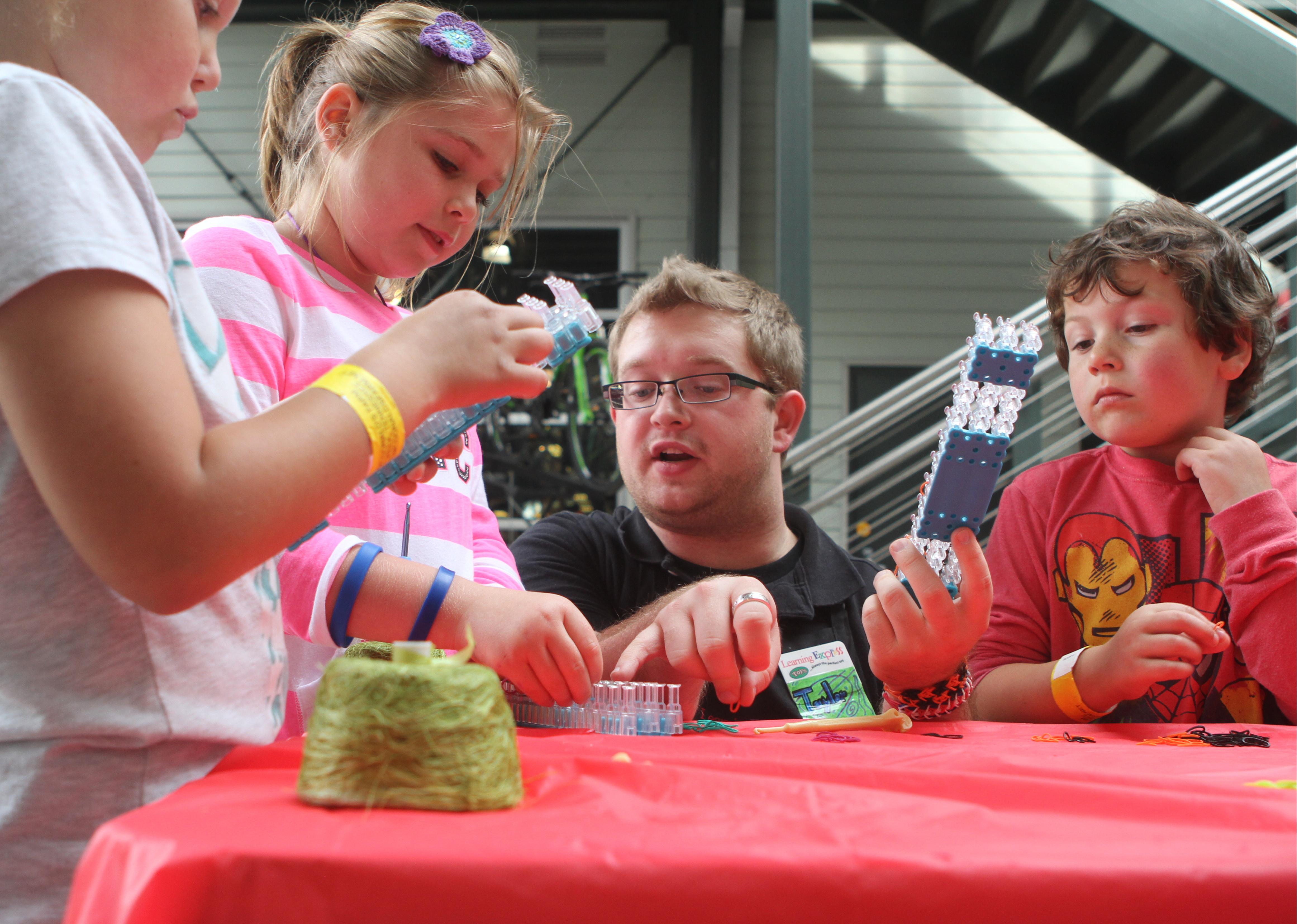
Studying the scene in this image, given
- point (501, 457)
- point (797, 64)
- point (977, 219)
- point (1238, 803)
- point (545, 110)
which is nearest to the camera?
point (1238, 803)

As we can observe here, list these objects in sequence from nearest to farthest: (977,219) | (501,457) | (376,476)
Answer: (376,476)
(501,457)
(977,219)

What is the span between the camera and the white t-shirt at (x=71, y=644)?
2.06 feet

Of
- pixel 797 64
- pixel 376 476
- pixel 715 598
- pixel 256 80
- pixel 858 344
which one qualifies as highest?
pixel 256 80

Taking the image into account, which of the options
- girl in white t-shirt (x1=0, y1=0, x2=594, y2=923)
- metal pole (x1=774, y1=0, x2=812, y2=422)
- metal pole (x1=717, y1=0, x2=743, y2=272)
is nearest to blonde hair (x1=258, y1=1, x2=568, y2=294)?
girl in white t-shirt (x1=0, y1=0, x2=594, y2=923)

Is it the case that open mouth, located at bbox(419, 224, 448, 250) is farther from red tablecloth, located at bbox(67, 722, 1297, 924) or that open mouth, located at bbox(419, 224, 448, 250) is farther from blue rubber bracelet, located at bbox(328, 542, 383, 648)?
red tablecloth, located at bbox(67, 722, 1297, 924)

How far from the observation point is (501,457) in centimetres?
675

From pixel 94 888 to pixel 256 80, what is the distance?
909cm

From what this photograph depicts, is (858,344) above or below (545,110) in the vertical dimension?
above

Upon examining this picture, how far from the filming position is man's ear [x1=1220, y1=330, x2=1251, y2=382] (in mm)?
1756

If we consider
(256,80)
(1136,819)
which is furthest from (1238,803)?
(256,80)

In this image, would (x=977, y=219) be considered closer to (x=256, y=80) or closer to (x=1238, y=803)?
(x=256, y=80)

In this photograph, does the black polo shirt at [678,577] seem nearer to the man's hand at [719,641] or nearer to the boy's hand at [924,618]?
the boy's hand at [924,618]

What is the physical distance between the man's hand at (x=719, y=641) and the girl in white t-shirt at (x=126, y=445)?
474 millimetres

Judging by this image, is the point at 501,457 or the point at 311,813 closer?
the point at 311,813
